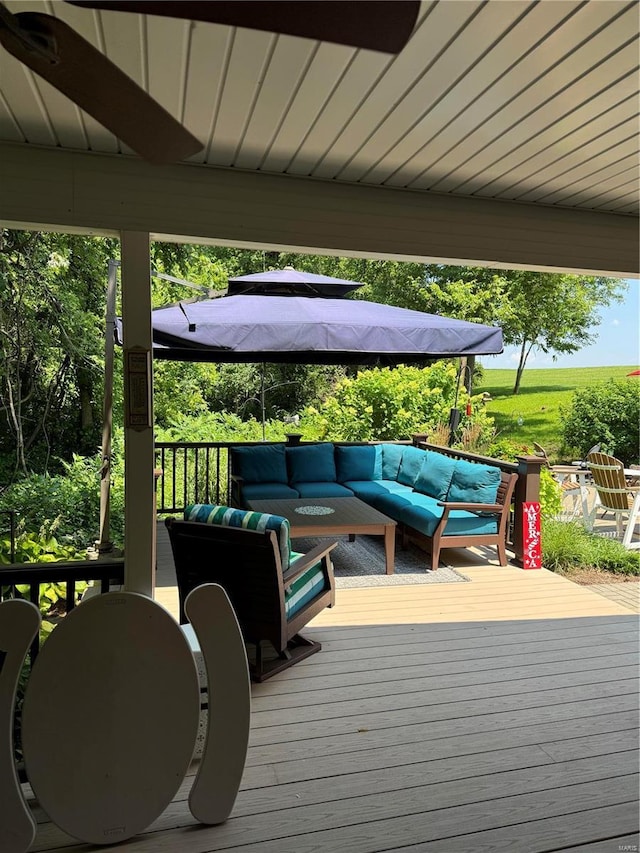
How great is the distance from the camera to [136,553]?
8.98 feet

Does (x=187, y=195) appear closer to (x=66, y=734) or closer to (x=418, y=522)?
(x=66, y=734)

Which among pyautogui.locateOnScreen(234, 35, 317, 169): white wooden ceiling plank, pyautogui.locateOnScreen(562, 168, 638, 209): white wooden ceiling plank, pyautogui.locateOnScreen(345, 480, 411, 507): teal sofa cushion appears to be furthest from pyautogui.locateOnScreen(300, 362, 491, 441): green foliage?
pyautogui.locateOnScreen(234, 35, 317, 169): white wooden ceiling plank

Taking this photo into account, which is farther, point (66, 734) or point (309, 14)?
point (66, 734)

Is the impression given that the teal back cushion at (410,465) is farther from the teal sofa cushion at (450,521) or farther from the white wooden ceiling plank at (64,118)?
the white wooden ceiling plank at (64,118)

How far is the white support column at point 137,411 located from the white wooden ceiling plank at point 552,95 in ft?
4.94

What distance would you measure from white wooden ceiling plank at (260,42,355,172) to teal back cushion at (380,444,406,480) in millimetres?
4370

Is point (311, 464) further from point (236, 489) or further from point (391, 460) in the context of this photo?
point (391, 460)

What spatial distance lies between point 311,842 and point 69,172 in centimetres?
276

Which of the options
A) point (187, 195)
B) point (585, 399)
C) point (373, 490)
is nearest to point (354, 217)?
point (187, 195)

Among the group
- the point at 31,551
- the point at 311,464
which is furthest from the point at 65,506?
the point at 31,551

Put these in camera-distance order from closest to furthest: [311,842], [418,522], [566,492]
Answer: [311,842] → [418,522] → [566,492]

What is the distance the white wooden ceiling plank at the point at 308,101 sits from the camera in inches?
74.5

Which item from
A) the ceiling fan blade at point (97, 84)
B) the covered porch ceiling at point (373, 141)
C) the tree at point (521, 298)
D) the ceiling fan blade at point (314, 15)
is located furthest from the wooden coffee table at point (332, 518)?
the tree at point (521, 298)

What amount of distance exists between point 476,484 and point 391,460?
68.1 inches
